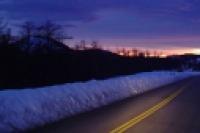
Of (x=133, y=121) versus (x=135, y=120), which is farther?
(x=135, y=120)

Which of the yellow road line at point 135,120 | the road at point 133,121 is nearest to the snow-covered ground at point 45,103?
the road at point 133,121

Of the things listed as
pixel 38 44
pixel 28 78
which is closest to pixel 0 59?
pixel 28 78

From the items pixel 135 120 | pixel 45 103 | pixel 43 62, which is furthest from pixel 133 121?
pixel 43 62

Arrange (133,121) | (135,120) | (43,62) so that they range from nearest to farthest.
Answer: (133,121) → (135,120) → (43,62)

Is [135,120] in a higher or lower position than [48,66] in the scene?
lower

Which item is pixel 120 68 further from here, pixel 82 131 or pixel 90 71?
pixel 82 131

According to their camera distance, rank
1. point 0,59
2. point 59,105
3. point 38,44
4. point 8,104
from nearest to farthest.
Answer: point 8,104
point 59,105
point 0,59
point 38,44

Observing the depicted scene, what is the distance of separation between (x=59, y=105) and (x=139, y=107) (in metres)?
4.60

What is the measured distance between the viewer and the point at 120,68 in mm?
51562

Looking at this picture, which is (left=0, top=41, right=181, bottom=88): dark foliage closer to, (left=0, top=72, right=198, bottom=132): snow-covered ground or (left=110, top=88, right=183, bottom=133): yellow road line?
(left=0, top=72, right=198, bottom=132): snow-covered ground

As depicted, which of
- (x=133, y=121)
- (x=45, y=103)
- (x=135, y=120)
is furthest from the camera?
(x=45, y=103)

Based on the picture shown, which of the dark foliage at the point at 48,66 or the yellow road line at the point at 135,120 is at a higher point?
the dark foliage at the point at 48,66

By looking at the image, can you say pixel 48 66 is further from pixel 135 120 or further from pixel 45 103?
pixel 135 120

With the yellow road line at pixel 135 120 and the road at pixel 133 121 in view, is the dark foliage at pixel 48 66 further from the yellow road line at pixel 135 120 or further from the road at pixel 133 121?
the yellow road line at pixel 135 120
